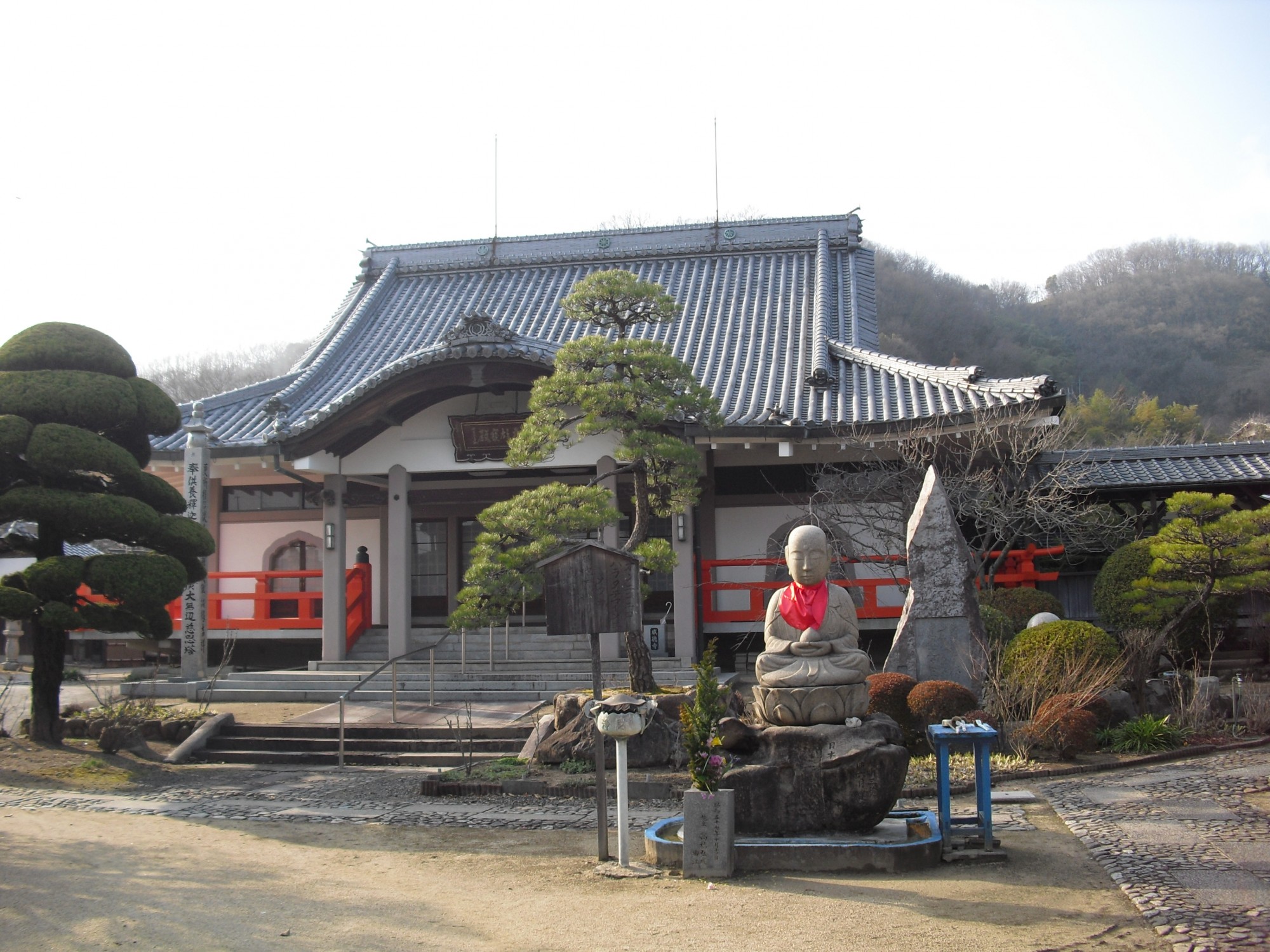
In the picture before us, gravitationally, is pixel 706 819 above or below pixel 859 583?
below

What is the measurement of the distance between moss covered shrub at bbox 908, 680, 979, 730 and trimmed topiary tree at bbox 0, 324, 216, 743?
8.25m

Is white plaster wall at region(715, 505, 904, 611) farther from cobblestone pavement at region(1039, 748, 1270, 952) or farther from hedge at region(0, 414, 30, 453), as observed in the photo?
hedge at region(0, 414, 30, 453)

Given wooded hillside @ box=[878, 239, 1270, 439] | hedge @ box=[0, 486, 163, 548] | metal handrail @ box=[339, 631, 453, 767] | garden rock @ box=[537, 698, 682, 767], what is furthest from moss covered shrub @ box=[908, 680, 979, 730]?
wooded hillside @ box=[878, 239, 1270, 439]

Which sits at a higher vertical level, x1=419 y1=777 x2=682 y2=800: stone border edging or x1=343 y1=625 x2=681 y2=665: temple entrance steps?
x1=343 y1=625 x2=681 y2=665: temple entrance steps

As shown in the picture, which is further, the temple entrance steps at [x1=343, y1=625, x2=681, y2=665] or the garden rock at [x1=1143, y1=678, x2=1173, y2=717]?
the temple entrance steps at [x1=343, y1=625, x2=681, y2=665]

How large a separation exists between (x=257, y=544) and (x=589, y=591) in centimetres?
1372

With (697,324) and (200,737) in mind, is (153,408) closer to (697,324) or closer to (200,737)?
(200,737)

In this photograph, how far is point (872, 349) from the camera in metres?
21.1

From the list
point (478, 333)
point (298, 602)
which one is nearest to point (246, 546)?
point (298, 602)

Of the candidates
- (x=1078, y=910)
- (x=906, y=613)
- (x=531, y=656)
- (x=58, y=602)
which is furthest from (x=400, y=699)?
(x=1078, y=910)

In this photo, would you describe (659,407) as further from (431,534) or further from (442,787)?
(431,534)

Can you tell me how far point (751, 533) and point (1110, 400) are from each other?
90.0ft

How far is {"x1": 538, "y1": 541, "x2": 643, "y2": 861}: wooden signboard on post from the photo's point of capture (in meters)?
8.52

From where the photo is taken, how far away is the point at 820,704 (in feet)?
25.6
